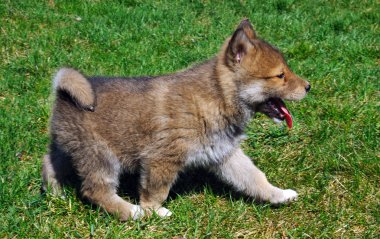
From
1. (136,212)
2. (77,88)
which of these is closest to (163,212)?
(136,212)

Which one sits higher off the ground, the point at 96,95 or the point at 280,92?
the point at 280,92

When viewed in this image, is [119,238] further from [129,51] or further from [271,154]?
[129,51]

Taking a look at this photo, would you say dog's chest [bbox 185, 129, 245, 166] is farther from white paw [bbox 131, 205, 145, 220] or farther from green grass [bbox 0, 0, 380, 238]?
white paw [bbox 131, 205, 145, 220]

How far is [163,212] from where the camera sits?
3908 millimetres

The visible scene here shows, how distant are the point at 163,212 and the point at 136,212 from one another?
196 millimetres

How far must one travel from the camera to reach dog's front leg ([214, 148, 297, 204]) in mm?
4074

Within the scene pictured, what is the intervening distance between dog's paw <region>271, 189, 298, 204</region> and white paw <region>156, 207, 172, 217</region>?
795mm

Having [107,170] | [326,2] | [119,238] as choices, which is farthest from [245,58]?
[326,2]

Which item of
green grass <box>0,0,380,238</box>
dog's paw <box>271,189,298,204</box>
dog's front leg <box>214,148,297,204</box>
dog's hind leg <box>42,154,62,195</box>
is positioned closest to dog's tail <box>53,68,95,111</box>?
dog's hind leg <box>42,154,62,195</box>

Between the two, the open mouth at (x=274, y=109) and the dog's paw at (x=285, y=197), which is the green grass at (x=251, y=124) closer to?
the dog's paw at (x=285, y=197)

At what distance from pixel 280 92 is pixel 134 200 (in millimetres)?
1425

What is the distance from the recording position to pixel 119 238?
11.9 feet

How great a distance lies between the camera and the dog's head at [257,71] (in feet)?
12.7

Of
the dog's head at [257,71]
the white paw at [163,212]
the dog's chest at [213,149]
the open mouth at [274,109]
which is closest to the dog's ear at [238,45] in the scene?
the dog's head at [257,71]
